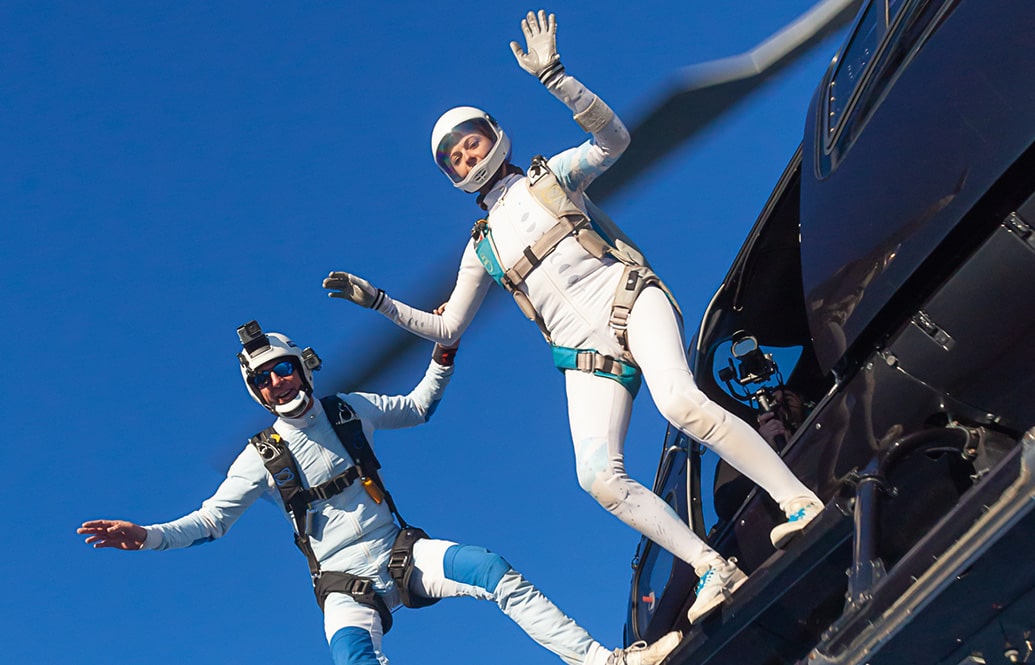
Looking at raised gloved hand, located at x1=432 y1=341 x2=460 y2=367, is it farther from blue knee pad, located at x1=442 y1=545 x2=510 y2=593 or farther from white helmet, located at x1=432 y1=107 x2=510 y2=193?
white helmet, located at x1=432 y1=107 x2=510 y2=193

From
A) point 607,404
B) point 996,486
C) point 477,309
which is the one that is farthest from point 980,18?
point 477,309

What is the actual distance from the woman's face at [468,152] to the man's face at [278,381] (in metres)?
1.77

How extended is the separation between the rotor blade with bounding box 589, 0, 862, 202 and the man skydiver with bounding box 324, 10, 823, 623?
0.29 metres

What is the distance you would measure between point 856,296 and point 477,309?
2.41 metres

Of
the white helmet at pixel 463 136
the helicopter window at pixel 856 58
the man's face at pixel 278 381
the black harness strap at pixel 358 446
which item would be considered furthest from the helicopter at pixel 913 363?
the man's face at pixel 278 381

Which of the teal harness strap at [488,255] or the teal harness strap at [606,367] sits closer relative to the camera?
the teal harness strap at [606,367]

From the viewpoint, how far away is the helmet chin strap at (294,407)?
6590 millimetres

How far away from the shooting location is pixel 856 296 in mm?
4070

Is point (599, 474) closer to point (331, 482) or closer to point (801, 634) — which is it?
point (801, 634)

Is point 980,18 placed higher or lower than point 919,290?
higher

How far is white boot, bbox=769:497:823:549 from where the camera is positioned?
4.14 meters

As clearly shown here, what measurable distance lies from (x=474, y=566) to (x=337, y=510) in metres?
1.02

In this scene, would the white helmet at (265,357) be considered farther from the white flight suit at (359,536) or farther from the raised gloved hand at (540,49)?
the raised gloved hand at (540,49)

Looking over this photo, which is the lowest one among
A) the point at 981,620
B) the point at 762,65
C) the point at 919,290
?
the point at 981,620
